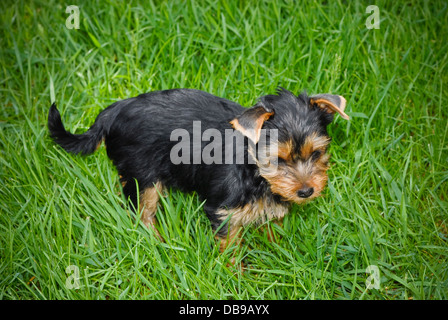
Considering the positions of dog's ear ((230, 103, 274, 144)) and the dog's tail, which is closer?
dog's ear ((230, 103, 274, 144))

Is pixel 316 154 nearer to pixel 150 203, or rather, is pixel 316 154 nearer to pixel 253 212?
pixel 253 212

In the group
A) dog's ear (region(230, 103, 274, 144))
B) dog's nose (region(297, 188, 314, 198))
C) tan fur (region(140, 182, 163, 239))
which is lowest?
tan fur (region(140, 182, 163, 239))

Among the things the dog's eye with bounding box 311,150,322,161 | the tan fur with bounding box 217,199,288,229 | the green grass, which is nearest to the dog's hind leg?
the green grass

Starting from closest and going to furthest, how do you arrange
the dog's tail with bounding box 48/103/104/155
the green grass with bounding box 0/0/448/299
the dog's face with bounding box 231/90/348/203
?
the dog's face with bounding box 231/90/348/203
the green grass with bounding box 0/0/448/299
the dog's tail with bounding box 48/103/104/155

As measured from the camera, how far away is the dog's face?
10.1 feet

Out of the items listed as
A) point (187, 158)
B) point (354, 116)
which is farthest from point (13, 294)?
point (354, 116)

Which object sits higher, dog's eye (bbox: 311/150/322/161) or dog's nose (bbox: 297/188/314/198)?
dog's eye (bbox: 311/150/322/161)

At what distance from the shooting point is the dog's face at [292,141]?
10.1 ft

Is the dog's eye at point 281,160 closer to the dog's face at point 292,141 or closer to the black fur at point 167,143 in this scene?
the dog's face at point 292,141

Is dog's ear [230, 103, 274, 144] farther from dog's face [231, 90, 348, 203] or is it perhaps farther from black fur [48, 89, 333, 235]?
black fur [48, 89, 333, 235]

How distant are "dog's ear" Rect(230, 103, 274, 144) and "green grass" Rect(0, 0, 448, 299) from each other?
0.99m

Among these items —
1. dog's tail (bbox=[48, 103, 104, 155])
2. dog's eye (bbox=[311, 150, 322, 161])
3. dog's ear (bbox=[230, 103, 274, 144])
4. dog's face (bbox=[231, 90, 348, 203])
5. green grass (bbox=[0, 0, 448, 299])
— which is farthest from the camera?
dog's tail (bbox=[48, 103, 104, 155])

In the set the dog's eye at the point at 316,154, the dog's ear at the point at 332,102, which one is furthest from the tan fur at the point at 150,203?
the dog's ear at the point at 332,102
